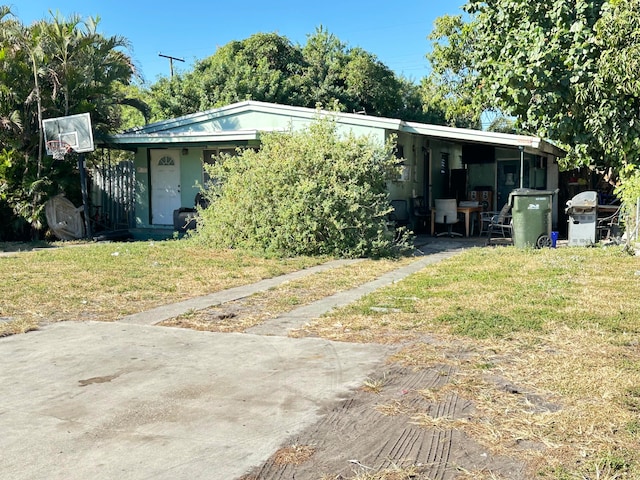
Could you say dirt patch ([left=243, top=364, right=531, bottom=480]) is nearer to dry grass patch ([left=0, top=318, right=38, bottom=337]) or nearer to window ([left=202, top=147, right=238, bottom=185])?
dry grass patch ([left=0, top=318, right=38, bottom=337])

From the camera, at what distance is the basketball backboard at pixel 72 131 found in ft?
48.2

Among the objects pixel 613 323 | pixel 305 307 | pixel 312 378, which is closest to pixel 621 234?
pixel 613 323

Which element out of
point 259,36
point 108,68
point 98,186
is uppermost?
point 259,36

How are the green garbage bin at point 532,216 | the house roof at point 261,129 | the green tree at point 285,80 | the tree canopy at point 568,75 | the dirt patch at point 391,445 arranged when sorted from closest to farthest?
the dirt patch at point 391,445
the tree canopy at point 568,75
the green garbage bin at point 532,216
the house roof at point 261,129
the green tree at point 285,80

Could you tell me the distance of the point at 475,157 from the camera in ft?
65.0

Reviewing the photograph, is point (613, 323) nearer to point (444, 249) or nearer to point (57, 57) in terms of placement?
point (444, 249)

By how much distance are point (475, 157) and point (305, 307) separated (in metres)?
14.3

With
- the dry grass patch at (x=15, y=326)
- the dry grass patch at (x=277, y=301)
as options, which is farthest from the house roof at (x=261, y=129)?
the dry grass patch at (x=15, y=326)

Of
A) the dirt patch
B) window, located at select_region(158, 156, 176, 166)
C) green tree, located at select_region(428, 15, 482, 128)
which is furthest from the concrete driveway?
green tree, located at select_region(428, 15, 482, 128)

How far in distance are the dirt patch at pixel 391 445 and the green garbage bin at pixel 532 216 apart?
9385mm

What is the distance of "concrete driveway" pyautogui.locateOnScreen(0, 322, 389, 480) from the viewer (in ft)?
10.4

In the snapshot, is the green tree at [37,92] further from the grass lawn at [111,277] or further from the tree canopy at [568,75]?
the tree canopy at [568,75]

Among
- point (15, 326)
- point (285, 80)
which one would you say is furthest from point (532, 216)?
point (285, 80)

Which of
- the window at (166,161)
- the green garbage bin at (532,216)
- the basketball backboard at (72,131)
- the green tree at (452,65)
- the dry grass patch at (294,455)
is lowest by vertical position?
the dry grass patch at (294,455)
